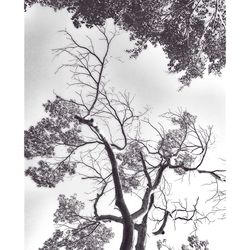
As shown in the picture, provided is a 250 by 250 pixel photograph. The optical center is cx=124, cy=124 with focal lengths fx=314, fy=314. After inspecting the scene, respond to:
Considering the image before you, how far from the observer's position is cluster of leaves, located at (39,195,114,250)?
2.77 metres

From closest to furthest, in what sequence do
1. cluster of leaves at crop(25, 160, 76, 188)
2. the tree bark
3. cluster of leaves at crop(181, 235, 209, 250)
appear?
the tree bark
cluster of leaves at crop(25, 160, 76, 188)
cluster of leaves at crop(181, 235, 209, 250)

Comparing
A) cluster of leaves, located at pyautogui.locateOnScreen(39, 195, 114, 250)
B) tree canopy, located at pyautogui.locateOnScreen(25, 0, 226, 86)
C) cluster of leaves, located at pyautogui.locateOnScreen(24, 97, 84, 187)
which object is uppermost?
tree canopy, located at pyautogui.locateOnScreen(25, 0, 226, 86)

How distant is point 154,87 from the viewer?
2.76 meters

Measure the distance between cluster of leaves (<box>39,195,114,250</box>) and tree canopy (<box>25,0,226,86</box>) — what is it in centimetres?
146

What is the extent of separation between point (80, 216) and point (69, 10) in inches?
74.5

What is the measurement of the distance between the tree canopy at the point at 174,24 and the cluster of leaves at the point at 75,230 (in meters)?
1.46

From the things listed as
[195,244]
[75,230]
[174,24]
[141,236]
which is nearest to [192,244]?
[195,244]

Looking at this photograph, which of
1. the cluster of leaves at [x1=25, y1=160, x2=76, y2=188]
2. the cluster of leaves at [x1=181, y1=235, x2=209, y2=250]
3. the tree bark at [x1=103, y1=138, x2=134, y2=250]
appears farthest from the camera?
the cluster of leaves at [x1=181, y1=235, x2=209, y2=250]

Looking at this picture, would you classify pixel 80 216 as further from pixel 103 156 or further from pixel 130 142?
pixel 130 142

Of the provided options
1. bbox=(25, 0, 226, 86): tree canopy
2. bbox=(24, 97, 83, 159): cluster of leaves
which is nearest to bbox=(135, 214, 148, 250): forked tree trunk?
bbox=(24, 97, 83, 159): cluster of leaves

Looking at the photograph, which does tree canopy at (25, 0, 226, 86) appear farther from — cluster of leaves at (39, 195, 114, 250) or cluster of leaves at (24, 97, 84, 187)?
cluster of leaves at (39, 195, 114, 250)
